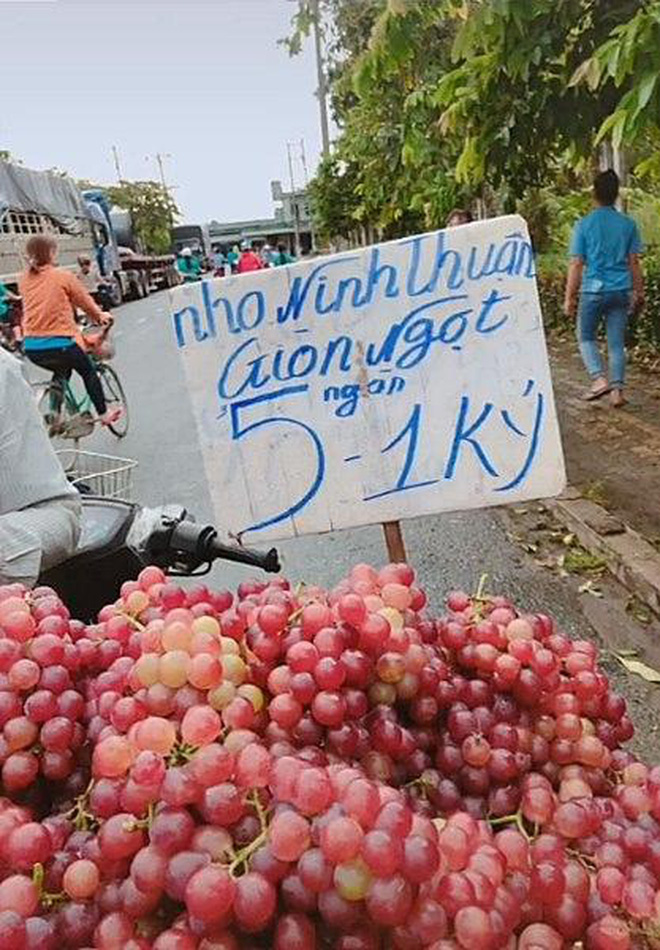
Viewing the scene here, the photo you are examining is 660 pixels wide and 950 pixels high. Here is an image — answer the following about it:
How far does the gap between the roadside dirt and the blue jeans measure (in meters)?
0.39

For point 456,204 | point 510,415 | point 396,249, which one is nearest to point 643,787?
point 510,415

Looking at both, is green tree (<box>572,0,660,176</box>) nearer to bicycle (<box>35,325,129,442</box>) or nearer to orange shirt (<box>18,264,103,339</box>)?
bicycle (<box>35,325,129,442</box>)

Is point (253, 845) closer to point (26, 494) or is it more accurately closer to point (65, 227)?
point (26, 494)

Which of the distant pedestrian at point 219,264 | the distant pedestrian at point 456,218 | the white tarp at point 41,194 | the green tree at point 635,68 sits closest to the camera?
the green tree at point 635,68

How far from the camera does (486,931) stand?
2.82ft

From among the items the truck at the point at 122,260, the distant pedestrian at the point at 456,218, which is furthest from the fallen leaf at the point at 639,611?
the truck at the point at 122,260

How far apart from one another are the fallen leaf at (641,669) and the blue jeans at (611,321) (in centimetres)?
434

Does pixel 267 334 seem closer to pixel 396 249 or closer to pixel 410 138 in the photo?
pixel 396 249

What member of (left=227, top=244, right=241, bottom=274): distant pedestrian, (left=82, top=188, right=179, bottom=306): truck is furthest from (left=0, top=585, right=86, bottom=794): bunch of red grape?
(left=82, top=188, right=179, bottom=306): truck

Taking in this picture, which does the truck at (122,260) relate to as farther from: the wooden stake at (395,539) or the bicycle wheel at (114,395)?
the wooden stake at (395,539)

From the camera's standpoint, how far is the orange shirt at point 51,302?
8.14 m

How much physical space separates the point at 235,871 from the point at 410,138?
831cm

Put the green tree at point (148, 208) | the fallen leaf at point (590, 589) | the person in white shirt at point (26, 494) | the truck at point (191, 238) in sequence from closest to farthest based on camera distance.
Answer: the person in white shirt at point (26, 494), the fallen leaf at point (590, 589), the truck at point (191, 238), the green tree at point (148, 208)

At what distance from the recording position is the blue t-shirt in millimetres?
7469
